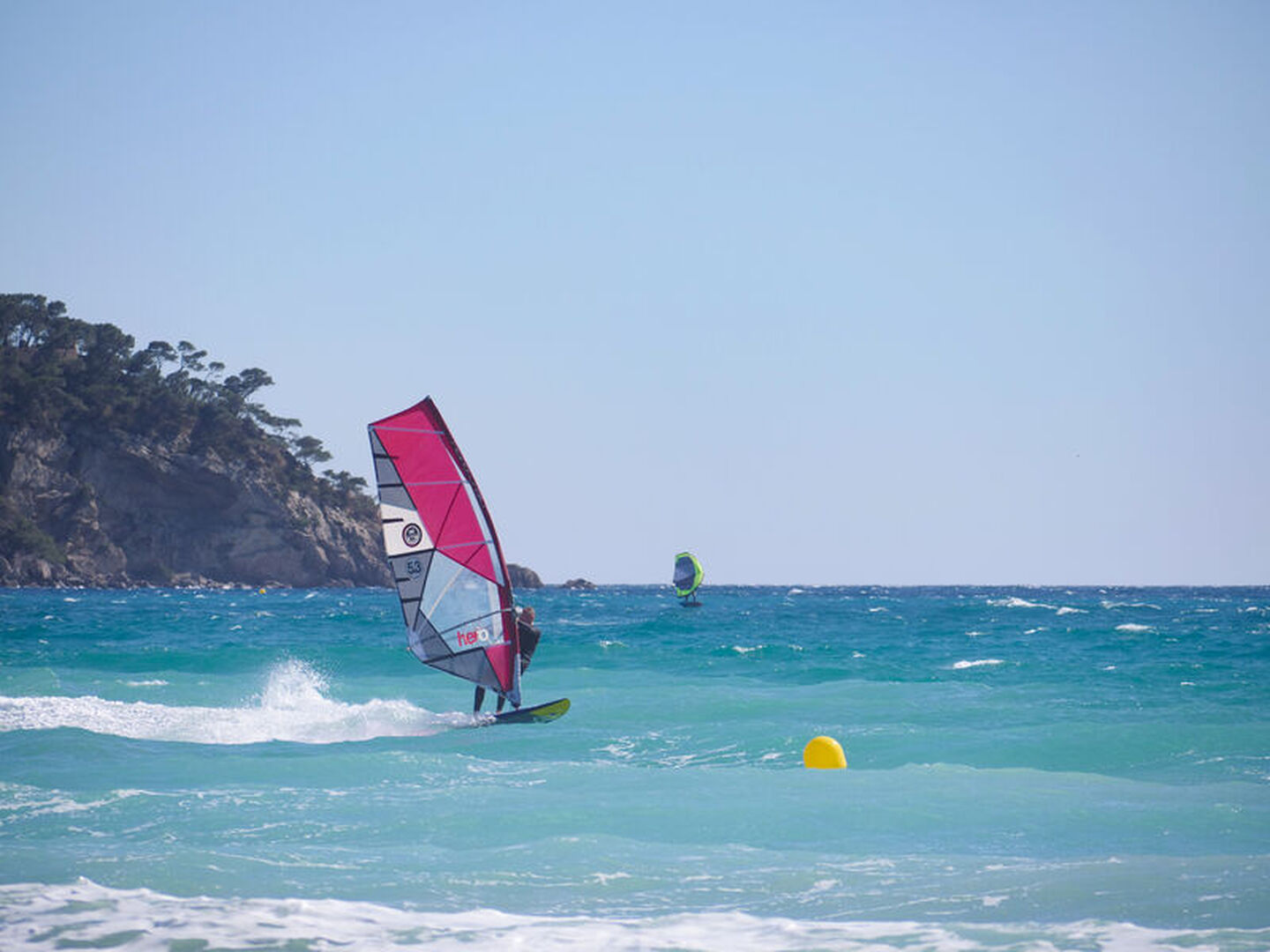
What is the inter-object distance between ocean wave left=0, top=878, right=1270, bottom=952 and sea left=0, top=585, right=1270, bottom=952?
0.9 inches

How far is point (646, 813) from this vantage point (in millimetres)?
10180

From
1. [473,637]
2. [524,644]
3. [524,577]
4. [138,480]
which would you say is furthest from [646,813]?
[524,577]

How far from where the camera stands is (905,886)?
7.89m

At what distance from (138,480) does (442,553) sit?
7955 centimetres

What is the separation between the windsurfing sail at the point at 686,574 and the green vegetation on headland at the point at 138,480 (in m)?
41.4

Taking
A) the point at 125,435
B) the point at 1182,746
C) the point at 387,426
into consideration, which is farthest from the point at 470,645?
the point at 125,435

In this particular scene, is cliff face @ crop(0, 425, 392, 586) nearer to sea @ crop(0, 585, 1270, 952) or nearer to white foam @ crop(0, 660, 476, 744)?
sea @ crop(0, 585, 1270, 952)

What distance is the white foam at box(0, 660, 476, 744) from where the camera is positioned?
49.3ft

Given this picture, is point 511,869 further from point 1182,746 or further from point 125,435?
point 125,435

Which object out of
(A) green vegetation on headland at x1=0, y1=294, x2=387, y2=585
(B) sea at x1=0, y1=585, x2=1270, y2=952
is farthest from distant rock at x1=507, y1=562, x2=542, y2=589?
(B) sea at x1=0, y1=585, x2=1270, y2=952

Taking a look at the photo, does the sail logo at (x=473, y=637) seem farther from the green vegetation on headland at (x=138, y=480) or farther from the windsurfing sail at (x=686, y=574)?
the green vegetation on headland at (x=138, y=480)

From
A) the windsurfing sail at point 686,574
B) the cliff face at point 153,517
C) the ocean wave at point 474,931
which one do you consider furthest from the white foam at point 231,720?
the cliff face at point 153,517

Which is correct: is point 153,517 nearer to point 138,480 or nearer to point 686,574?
point 138,480

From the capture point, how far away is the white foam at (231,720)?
15031 millimetres
